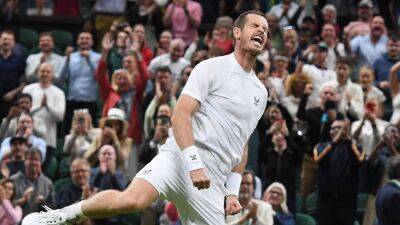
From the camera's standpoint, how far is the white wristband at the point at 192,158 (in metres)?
9.34

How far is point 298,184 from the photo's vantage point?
1678cm

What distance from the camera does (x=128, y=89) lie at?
689 inches

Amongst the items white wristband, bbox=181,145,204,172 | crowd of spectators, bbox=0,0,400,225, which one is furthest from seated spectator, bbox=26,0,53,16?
white wristband, bbox=181,145,204,172

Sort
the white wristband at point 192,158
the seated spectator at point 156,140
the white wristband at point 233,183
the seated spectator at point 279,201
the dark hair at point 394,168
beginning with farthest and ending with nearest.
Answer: the seated spectator at point 156,140 → the seated spectator at point 279,201 → the dark hair at point 394,168 → the white wristband at point 233,183 → the white wristband at point 192,158

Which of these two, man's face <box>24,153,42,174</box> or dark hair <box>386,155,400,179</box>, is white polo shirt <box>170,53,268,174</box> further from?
man's face <box>24,153,42,174</box>

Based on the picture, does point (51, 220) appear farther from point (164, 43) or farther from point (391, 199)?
point (164, 43)

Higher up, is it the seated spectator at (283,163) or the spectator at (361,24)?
the spectator at (361,24)

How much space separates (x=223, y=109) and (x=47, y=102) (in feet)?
25.9

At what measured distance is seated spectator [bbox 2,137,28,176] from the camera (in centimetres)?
1591

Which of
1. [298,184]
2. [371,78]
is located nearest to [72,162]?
[298,184]

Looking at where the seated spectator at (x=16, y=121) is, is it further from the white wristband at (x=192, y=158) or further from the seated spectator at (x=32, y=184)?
the white wristband at (x=192, y=158)

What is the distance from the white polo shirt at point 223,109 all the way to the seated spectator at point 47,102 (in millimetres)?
7592

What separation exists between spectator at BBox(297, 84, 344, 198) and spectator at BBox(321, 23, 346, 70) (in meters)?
1.86

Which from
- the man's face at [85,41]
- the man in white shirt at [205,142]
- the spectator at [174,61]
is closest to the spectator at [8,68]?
the man's face at [85,41]
